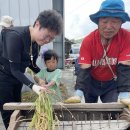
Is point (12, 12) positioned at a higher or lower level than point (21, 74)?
higher

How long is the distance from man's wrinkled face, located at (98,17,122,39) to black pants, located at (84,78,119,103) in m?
0.57

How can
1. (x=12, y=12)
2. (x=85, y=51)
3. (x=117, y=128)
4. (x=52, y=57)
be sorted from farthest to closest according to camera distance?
1. (x=12, y=12)
2. (x=52, y=57)
3. (x=85, y=51)
4. (x=117, y=128)

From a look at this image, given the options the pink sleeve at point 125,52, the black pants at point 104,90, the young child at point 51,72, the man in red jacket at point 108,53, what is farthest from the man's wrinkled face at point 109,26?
the young child at point 51,72

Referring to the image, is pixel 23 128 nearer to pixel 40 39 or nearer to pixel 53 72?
pixel 40 39

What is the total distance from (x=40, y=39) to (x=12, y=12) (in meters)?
5.48

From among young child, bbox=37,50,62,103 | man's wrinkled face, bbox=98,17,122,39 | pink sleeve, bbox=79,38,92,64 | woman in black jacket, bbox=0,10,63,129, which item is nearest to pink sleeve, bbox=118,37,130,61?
man's wrinkled face, bbox=98,17,122,39

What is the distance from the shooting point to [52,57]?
210 inches

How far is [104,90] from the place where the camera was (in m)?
4.20

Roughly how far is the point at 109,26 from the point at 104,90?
32.0 inches

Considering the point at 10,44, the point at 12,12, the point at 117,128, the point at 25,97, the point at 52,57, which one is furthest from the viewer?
the point at 12,12

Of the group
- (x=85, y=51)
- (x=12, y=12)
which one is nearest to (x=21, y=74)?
(x=85, y=51)

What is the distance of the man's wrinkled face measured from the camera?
3.71 meters

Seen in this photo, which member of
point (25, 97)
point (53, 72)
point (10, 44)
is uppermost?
point (10, 44)

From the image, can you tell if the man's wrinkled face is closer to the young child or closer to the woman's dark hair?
the woman's dark hair
